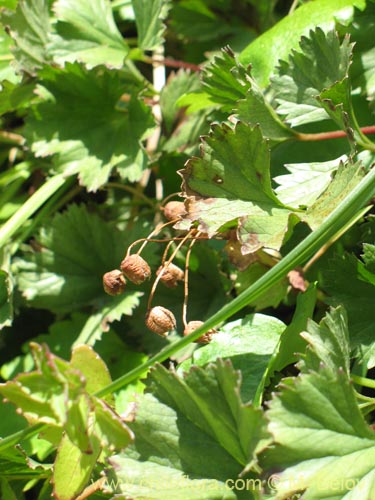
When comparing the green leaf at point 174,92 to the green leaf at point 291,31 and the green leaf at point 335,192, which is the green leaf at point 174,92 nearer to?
the green leaf at point 291,31

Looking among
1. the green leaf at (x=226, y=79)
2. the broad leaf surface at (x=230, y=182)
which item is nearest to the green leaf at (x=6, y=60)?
the green leaf at (x=226, y=79)

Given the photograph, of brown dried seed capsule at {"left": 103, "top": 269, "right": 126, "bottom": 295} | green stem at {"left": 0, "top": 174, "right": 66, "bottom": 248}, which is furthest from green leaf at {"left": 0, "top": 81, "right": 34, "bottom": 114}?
brown dried seed capsule at {"left": 103, "top": 269, "right": 126, "bottom": 295}

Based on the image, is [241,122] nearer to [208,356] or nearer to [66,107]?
[208,356]

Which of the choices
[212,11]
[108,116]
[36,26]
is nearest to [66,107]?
[108,116]

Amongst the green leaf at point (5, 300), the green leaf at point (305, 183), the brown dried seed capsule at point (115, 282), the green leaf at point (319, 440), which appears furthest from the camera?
the green leaf at point (5, 300)

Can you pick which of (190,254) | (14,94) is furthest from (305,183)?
(14,94)

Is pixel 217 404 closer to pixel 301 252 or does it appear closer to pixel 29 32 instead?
pixel 301 252

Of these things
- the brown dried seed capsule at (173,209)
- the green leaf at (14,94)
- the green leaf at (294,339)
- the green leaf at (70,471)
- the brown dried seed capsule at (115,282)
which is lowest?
the green leaf at (70,471)
